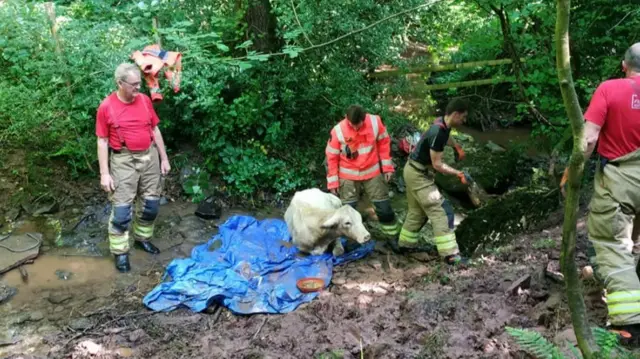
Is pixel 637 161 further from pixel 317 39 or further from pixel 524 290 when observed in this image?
pixel 317 39

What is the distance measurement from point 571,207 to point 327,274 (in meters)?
3.55

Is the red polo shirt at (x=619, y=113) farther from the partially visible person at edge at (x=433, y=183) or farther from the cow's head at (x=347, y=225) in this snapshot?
the cow's head at (x=347, y=225)

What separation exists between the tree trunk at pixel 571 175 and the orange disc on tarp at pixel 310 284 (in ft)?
10.1

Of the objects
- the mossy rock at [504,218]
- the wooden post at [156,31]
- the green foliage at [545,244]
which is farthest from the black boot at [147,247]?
the green foliage at [545,244]

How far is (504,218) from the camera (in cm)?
701

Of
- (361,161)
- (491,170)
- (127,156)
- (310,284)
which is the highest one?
(127,156)

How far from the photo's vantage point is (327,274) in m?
5.72

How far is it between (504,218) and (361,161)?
2202 mm

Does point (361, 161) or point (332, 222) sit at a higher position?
point (361, 161)

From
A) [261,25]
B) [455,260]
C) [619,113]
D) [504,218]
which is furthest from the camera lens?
[261,25]

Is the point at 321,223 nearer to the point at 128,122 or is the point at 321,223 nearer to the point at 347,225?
the point at 347,225

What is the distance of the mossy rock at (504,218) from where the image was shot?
22.1 ft

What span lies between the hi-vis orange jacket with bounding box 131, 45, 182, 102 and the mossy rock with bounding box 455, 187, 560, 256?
401 centimetres

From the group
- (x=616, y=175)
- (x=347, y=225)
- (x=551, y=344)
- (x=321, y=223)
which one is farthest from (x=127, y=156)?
(x=616, y=175)
